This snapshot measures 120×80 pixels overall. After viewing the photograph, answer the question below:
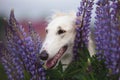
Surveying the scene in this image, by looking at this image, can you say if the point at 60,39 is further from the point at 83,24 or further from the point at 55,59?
the point at 83,24

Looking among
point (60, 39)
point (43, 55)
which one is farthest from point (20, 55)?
point (60, 39)

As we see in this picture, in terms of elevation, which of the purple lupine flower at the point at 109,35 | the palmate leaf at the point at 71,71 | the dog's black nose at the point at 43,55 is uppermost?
the purple lupine flower at the point at 109,35

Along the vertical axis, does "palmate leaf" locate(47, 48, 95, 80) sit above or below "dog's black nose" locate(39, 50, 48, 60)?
below

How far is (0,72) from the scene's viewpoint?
158 inches

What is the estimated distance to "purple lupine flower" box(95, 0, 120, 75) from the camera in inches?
102

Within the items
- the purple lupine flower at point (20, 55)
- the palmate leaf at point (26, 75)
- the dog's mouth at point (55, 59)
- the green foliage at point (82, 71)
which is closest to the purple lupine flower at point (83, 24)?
the green foliage at point (82, 71)

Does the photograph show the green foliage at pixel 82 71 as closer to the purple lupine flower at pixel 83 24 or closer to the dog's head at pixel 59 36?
the purple lupine flower at pixel 83 24

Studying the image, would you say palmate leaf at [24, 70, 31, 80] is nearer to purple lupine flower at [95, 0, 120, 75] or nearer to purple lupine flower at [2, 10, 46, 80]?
purple lupine flower at [2, 10, 46, 80]

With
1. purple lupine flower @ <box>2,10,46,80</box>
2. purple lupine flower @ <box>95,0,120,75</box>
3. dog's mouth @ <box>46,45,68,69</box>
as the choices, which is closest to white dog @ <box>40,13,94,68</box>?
dog's mouth @ <box>46,45,68,69</box>

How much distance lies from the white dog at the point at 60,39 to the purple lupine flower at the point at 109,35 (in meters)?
0.78

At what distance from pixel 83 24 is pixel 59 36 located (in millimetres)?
660

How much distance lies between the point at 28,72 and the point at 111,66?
758 millimetres

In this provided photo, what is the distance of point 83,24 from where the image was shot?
3.39m

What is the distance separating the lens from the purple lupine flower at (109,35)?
2586mm
